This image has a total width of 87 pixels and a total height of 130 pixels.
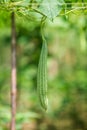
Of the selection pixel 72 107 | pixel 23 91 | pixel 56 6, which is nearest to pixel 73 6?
pixel 56 6

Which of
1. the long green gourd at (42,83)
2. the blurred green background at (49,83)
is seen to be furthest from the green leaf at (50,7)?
the blurred green background at (49,83)

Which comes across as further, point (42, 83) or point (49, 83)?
point (49, 83)

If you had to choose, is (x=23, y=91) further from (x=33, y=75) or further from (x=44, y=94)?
(x=44, y=94)

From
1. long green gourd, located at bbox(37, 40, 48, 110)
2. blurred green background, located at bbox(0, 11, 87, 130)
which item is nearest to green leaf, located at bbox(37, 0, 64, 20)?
long green gourd, located at bbox(37, 40, 48, 110)

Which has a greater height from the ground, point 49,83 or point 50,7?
point 50,7

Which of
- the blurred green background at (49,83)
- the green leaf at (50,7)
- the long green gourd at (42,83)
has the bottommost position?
the blurred green background at (49,83)

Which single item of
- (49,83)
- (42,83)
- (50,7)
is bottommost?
(49,83)

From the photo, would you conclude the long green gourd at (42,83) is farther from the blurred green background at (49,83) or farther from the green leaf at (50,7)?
the blurred green background at (49,83)

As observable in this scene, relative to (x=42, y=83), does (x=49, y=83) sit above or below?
below

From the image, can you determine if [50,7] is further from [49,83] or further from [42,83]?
[49,83]

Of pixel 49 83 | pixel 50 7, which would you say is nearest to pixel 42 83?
pixel 50 7
